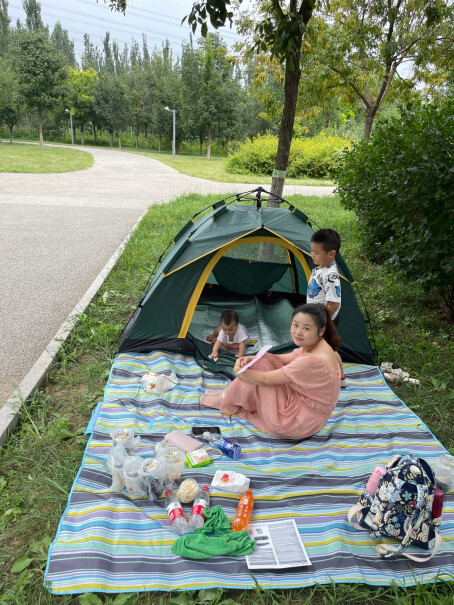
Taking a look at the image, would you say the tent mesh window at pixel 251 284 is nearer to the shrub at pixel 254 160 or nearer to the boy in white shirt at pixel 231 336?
the boy in white shirt at pixel 231 336

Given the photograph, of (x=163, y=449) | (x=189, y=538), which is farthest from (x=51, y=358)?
(x=189, y=538)

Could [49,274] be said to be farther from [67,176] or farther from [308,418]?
[67,176]

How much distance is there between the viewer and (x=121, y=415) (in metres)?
3.27

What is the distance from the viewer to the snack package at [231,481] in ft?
8.64

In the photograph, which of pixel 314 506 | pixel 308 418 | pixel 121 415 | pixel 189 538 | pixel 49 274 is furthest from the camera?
pixel 49 274

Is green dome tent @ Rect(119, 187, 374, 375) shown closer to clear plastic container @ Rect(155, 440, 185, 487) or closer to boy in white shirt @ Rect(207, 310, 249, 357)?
boy in white shirt @ Rect(207, 310, 249, 357)

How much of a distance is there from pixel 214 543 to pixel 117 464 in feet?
Result: 2.50

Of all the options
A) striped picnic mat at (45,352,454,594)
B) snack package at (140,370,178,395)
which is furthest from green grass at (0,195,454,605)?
snack package at (140,370,178,395)

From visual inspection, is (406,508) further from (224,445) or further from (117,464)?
(117,464)

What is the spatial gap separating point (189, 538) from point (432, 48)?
1047cm

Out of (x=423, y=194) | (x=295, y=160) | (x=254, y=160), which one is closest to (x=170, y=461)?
(x=423, y=194)

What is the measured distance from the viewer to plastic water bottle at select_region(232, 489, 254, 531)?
7.77ft

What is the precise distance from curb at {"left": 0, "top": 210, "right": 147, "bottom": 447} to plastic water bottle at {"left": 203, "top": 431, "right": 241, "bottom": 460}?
4.83 feet

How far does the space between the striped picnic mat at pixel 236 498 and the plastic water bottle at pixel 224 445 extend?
0.06 metres
